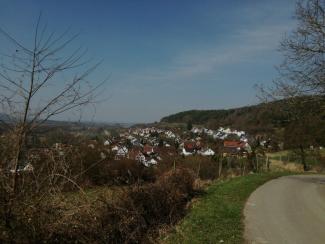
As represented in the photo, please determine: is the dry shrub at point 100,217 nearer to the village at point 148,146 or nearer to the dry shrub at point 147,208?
the dry shrub at point 147,208

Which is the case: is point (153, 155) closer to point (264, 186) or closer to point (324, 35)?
point (264, 186)

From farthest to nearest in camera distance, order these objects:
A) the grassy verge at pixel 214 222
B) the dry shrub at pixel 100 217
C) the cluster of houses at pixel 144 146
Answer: the cluster of houses at pixel 144 146 → the grassy verge at pixel 214 222 → the dry shrub at pixel 100 217

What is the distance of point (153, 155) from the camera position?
25.7 meters

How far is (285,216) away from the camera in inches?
450

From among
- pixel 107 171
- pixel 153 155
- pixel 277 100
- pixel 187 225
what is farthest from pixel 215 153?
pixel 187 225

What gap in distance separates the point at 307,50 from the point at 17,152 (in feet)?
43.4

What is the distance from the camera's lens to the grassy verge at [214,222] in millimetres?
8992

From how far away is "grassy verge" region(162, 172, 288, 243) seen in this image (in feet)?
29.5

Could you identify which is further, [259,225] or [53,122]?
[259,225]

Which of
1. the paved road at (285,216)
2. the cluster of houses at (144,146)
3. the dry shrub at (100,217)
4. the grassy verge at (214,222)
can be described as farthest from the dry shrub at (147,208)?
the paved road at (285,216)

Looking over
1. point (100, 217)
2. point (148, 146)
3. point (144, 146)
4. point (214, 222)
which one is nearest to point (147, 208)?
point (214, 222)

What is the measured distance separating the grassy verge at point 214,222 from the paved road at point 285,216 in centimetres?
28

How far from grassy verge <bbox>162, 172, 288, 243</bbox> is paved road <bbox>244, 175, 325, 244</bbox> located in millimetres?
284

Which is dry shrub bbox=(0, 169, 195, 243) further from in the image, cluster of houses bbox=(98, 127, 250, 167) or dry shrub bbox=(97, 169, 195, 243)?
cluster of houses bbox=(98, 127, 250, 167)
